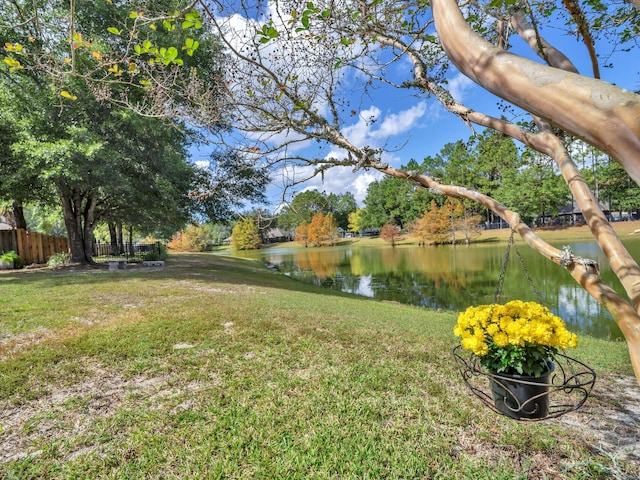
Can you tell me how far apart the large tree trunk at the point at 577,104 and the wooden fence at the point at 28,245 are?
57.4ft

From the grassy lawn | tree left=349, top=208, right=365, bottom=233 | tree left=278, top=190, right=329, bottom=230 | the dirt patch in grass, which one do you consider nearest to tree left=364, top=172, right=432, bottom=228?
tree left=349, top=208, right=365, bottom=233

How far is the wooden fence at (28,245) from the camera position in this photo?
42.6 ft

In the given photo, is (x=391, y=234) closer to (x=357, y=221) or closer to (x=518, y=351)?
(x=357, y=221)

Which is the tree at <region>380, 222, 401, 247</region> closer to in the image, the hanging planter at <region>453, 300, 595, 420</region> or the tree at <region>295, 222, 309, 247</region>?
the tree at <region>295, 222, 309, 247</region>

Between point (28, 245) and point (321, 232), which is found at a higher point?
point (28, 245)

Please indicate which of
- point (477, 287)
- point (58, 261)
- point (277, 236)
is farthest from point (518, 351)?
point (277, 236)

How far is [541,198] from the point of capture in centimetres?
3719

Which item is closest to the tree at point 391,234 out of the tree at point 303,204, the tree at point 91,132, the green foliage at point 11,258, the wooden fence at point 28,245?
the tree at point 91,132

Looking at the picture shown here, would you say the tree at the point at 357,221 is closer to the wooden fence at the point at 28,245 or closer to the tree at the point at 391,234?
the tree at the point at 391,234

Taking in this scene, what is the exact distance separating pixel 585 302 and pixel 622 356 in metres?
7.67

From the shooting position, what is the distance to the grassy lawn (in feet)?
7.41

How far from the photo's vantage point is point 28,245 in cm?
1387

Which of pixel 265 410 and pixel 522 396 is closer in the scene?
pixel 522 396

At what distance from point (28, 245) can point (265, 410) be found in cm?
1669
